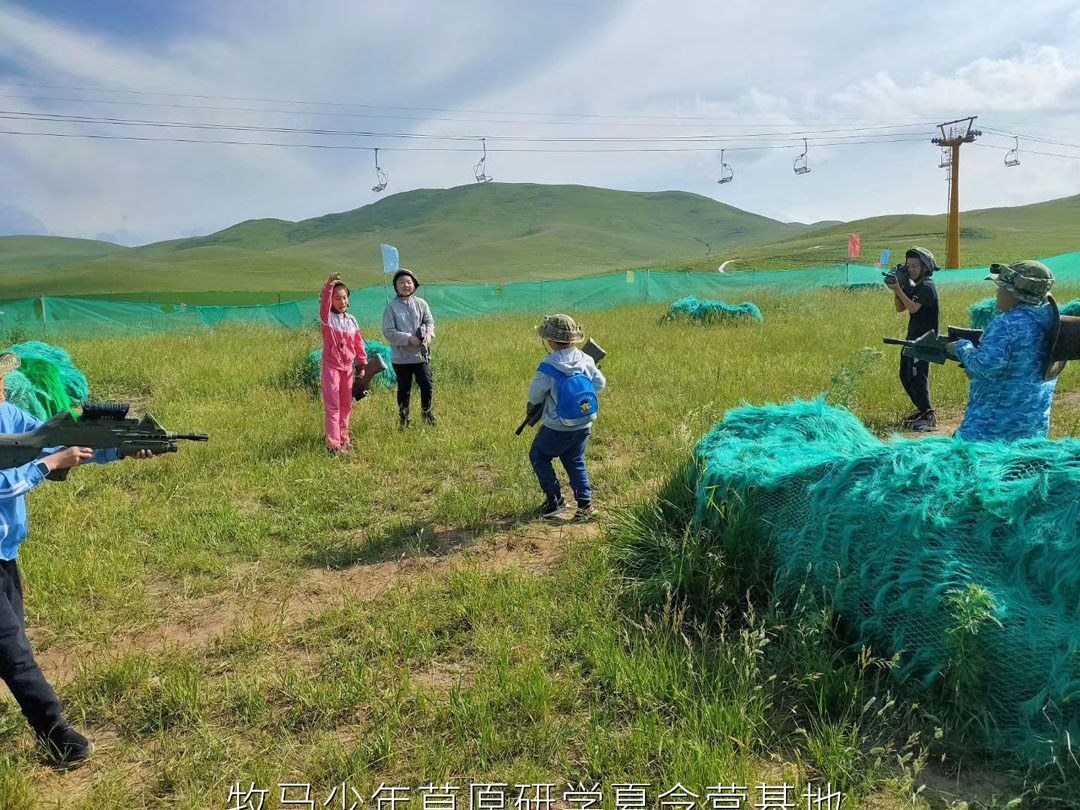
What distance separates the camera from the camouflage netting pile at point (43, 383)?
5156 millimetres

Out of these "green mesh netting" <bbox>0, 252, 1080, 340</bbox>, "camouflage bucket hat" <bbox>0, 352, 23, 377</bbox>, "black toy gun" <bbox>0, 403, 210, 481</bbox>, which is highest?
"green mesh netting" <bbox>0, 252, 1080, 340</bbox>

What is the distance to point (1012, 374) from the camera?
11.8ft

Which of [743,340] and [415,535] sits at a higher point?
[743,340]

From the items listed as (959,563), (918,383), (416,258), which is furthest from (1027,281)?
(416,258)

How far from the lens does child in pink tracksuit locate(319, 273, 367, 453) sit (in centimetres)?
633

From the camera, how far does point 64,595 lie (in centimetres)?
375

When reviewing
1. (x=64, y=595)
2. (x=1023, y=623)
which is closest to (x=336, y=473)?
(x=64, y=595)

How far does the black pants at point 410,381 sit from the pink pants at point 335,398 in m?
0.63

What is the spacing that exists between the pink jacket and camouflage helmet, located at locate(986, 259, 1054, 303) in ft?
16.9

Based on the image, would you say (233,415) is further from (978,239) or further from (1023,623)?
(978,239)

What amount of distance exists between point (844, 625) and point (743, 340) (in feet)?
31.4

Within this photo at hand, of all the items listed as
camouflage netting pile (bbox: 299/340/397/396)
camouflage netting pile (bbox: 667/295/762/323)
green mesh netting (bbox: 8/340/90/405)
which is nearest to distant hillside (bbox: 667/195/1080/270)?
camouflage netting pile (bbox: 667/295/762/323)

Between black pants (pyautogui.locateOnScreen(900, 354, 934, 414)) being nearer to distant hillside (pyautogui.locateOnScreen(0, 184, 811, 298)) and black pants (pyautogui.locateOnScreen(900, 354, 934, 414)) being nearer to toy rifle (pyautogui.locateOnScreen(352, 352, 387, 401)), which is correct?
toy rifle (pyautogui.locateOnScreen(352, 352, 387, 401))

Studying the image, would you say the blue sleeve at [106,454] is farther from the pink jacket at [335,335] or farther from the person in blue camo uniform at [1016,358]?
the person in blue camo uniform at [1016,358]
